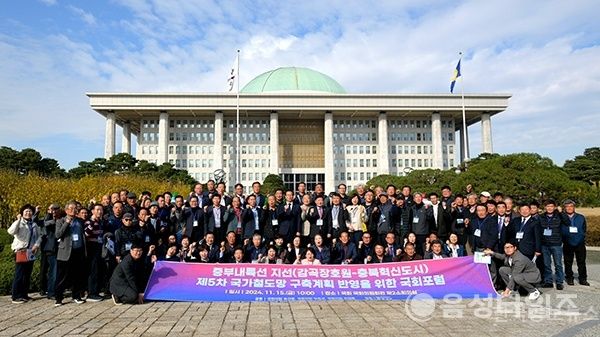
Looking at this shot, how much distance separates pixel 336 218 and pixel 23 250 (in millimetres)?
6448

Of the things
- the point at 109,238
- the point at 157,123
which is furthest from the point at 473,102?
the point at 109,238

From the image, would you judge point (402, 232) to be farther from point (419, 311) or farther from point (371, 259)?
point (419, 311)

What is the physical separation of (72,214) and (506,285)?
28.3 ft

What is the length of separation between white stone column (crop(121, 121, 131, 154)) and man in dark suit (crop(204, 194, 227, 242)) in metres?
62.4

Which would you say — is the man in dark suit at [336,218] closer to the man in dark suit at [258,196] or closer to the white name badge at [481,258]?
the man in dark suit at [258,196]

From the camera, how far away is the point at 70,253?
7695 millimetres

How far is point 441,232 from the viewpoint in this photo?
9.49m

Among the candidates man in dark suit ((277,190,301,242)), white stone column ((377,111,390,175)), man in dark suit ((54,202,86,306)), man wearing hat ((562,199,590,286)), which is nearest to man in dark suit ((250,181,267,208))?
man in dark suit ((277,190,301,242))

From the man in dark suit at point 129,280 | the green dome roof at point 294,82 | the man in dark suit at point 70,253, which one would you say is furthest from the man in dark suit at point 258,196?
the green dome roof at point 294,82

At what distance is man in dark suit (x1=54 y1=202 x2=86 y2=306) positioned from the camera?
7.63 m

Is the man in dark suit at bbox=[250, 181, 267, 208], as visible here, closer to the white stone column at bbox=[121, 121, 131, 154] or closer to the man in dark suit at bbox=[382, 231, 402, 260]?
the man in dark suit at bbox=[382, 231, 402, 260]

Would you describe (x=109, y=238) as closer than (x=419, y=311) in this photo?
No

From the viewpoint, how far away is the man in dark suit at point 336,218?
951 cm

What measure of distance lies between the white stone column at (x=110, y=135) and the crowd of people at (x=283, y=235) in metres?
55.7
